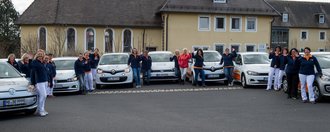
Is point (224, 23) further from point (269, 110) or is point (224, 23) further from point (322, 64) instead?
point (269, 110)

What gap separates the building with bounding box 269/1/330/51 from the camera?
6012cm

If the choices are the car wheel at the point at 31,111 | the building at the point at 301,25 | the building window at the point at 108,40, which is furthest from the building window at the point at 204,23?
the car wheel at the point at 31,111

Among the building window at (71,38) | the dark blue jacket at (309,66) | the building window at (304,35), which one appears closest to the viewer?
the dark blue jacket at (309,66)

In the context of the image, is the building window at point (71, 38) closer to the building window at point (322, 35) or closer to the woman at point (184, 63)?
the woman at point (184, 63)

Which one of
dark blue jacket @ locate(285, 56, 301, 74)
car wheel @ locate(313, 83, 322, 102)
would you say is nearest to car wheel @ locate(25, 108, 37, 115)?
dark blue jacket @ locate(285, 56, 301, 74)

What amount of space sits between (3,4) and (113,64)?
59356mm

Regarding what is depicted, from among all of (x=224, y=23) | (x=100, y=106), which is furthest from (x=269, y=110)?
(x=224, y=23)

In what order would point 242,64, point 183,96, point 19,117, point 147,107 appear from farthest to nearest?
point 242,64 → point 183,96 → point 147,107 → point 19,117

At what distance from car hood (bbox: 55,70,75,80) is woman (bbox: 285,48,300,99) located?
8.35m

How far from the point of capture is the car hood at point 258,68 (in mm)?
17703

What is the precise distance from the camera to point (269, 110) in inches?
443

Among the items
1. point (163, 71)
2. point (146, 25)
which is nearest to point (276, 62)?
point (163, 71)

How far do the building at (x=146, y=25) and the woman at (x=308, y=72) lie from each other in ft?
90.1

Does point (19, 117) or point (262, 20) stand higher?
point (262, 20)
